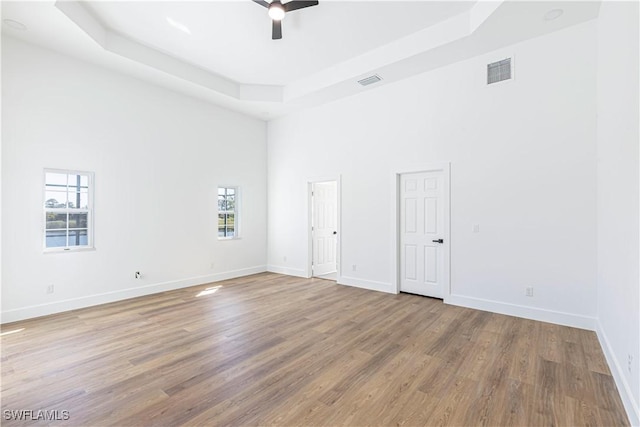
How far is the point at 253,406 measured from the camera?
2.19m

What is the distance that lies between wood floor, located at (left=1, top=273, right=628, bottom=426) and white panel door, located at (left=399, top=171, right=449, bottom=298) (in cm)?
83

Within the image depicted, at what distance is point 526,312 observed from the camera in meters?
3.99

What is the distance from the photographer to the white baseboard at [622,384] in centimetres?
196

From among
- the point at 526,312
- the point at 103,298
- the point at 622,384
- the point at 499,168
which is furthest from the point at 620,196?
the point at 103,298

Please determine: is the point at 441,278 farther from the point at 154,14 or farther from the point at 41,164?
the point at 41,164

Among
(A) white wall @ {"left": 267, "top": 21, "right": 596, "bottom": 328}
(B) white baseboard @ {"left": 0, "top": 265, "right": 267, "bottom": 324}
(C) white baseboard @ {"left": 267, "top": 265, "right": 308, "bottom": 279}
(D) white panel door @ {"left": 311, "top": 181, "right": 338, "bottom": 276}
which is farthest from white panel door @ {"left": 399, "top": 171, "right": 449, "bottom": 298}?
(B) white baseboard @ {"left": 0, "top": 265, "right": 267, "bottom": 324}

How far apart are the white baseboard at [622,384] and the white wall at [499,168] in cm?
82

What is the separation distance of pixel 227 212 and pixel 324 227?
2222 millimetres

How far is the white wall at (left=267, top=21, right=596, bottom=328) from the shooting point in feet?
12.1

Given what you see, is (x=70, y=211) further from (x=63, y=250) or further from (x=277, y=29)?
(x=277, y=29)

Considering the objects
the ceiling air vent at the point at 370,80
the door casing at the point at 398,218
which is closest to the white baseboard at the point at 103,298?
the door casing at the point at 398,218

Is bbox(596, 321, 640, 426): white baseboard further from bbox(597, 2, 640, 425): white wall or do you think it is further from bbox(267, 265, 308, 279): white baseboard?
bbox(267, 265, 308, 279): white baseboard

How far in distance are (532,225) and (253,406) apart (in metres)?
3.95

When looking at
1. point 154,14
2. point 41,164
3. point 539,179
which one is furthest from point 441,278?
point 41,164
